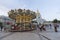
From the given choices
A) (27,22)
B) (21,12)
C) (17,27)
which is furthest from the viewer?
(27,22)

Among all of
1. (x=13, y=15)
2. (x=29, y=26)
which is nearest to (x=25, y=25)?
(x=29, y=26)

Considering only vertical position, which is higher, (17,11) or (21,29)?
(17,11)

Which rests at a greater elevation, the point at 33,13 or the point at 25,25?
the point at 33,13

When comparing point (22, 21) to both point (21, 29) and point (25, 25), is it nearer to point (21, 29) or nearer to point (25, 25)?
point (25, 25)

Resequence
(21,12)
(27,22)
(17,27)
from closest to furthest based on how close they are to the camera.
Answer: (17,27) < (21,12) < (27,22)

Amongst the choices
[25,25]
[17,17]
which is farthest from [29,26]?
[17,17]

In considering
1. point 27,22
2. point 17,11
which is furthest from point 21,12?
point 27,22

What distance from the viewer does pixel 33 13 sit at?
42.1 m

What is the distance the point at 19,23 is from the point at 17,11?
425 cm

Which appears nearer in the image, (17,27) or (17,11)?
(17,27)

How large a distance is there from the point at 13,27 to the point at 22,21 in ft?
19.1

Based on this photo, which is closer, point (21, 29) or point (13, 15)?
point (21, 29)

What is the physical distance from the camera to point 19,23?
44.5 meters

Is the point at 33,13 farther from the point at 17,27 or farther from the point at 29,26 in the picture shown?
the point at 17,27
